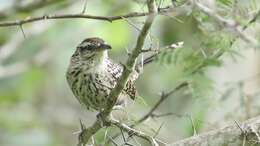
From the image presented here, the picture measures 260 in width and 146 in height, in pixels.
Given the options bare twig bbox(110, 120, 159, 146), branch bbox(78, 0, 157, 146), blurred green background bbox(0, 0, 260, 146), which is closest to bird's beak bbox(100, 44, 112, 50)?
branch bbox(78, 0, 157, 146)

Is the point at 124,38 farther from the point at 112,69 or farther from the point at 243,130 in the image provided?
the point at 243,130

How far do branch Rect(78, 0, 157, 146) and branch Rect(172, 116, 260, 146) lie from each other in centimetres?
41

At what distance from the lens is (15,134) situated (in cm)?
710

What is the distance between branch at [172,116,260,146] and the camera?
3.90 meters

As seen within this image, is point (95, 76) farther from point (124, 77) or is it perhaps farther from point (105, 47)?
point (124, 77)

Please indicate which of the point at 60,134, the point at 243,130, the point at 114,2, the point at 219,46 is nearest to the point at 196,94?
the point at 219,46

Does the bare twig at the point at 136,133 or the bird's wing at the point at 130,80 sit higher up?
the bird's wing at the point at 130,80

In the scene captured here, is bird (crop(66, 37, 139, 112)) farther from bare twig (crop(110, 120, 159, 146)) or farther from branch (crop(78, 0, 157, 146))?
bare twig (crop(110, 120, 159, 146))

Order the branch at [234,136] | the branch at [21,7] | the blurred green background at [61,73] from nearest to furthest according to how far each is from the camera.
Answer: the branch at [234,136] → the branch at [21,7] → the blurred green background at [61,73]

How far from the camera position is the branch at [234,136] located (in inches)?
154

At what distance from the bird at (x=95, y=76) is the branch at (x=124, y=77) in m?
0.66

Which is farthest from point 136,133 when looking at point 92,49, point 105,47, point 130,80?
point 92,49

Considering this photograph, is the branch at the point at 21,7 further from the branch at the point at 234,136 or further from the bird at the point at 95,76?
the branch at the point at 234,136

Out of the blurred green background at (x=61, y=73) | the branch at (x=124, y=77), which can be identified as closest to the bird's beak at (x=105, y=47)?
the branch at (x=124, y=77)
